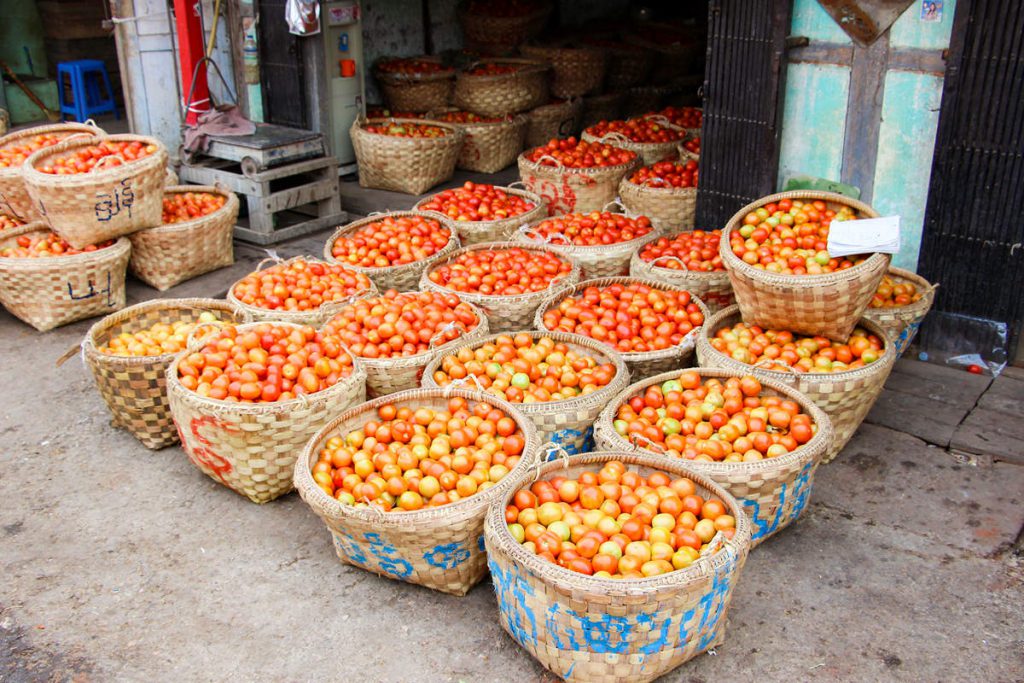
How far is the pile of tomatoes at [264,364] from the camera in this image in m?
4.15

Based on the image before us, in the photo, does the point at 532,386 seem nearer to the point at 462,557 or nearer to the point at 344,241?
the point at 462,557

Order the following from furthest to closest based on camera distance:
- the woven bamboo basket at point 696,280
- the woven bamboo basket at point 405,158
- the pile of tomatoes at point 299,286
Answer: the woven bamboo basket at point 405,158 < the woven bamboo basket at point 696,280 < the pile of tomatoes at point 299,286

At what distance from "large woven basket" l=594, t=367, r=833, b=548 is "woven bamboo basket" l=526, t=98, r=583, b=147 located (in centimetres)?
611

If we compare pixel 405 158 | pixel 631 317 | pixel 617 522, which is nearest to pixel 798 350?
pixel 631 317

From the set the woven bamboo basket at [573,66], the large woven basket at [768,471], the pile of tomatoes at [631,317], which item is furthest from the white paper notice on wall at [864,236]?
the woven bamboo basket at [573,66]

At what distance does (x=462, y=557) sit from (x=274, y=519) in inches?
45.0

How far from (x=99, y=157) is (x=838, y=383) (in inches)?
198

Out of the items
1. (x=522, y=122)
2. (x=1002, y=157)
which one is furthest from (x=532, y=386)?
(x=522, y=122)

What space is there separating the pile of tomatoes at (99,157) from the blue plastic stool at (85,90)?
5393 mm

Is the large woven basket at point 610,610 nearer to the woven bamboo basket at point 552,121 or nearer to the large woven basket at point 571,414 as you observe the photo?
the large woven basket at point 571,414

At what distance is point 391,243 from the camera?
6.08 m

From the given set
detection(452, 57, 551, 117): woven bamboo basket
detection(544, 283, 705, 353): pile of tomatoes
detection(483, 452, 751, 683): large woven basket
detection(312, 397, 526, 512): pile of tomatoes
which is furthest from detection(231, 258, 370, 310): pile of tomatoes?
detection(452, 57, 551, 117): woven bamboo basket

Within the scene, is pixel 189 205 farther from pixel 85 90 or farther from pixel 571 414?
pixel 85 90

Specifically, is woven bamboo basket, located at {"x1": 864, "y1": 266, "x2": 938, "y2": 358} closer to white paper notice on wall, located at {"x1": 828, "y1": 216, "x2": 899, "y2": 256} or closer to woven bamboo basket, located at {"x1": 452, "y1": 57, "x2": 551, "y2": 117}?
white paper notice on wall, located at {"x1": 828, "y1": 216, "x2": 899, "y2": 256}
